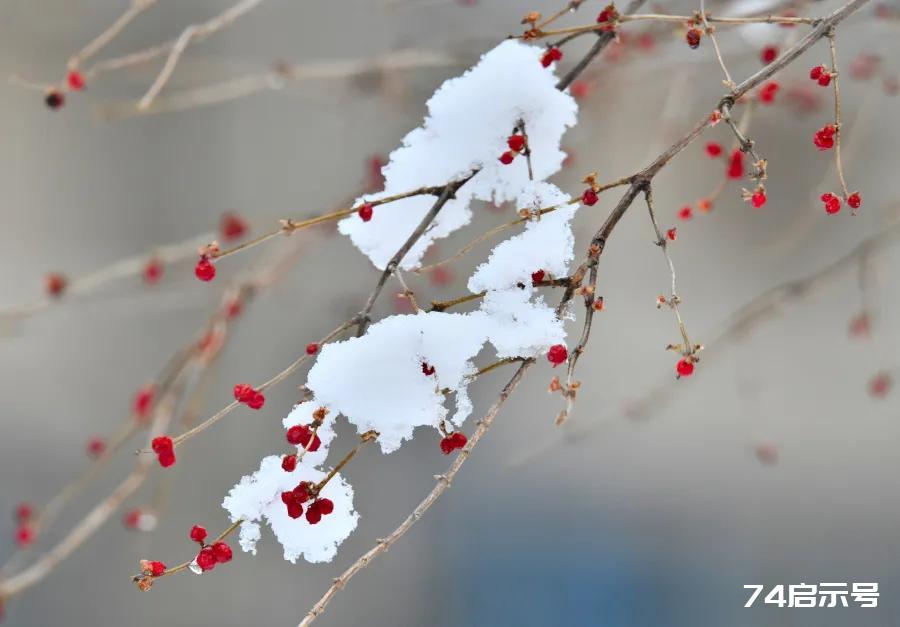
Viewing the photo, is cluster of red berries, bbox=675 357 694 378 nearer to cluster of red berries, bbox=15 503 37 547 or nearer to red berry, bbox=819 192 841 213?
red berry, bbox=819 192 841 213

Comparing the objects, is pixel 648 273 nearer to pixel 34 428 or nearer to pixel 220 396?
pixel 220 396

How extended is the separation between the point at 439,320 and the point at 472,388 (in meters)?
2.45

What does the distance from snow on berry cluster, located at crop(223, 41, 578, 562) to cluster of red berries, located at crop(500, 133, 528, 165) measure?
0.01m

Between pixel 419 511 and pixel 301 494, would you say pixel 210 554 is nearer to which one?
pixel 301 494

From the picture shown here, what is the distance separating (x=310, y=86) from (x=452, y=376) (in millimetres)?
2184

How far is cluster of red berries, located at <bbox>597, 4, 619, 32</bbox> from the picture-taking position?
0.64m

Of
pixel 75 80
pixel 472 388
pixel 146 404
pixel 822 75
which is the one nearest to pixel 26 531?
pixel 146 404

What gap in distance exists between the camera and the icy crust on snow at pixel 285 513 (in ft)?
2.07

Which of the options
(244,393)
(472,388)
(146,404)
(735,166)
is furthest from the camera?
(472,388)

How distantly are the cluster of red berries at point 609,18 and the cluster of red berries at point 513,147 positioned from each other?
0.33 ft

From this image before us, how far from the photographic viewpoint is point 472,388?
10.0 feet

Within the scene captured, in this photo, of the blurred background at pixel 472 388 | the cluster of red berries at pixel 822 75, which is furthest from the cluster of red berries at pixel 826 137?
the blurred background at pixel 472 388

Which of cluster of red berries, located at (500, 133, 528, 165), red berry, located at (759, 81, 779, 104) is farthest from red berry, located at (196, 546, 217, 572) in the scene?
red berry, located at (759, 81, 779, 104)

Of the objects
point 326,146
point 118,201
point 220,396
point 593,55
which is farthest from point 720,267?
point 593,55
